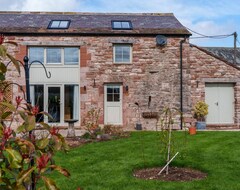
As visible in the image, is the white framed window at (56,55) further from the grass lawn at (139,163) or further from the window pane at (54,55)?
the grass lawn at (139,163)

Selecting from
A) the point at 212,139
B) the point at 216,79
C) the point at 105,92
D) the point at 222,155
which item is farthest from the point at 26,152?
the point at 216,79

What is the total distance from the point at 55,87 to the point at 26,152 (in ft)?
55.9

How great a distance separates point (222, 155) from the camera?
10.6 m

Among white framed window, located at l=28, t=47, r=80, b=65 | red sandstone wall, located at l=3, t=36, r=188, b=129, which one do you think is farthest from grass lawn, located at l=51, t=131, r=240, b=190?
white framed window, located at l=28, t=47, r=80, b=65

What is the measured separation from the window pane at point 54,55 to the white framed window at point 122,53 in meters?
2.87

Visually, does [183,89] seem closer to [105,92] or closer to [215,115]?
[215,115]

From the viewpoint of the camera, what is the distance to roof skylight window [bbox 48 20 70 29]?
769 inches

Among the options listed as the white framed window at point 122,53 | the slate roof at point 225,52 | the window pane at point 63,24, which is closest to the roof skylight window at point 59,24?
the window pane at point 63,24

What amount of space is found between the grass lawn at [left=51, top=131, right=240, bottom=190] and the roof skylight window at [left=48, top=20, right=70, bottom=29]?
8.29 metres

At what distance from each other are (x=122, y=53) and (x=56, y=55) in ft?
11.1

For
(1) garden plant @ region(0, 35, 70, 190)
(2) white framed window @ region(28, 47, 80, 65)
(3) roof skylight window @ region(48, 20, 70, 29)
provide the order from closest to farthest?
(1) garden plant @ region(0, 35, 70, 190) → (2) white framed window @ region(28, 47, 80, 65) → (3) roof skylight window @ region(48, 20, 70, 29)

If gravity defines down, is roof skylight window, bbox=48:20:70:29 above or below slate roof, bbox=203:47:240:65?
below

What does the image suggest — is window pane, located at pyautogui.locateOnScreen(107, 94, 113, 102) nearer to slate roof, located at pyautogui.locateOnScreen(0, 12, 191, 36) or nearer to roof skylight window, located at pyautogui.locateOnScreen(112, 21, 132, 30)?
slate roof, located at pyautogui.locateOnScreen(0, 12, 191, 36)

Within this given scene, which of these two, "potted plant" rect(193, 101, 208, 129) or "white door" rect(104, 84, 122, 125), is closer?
"white door" rect(104, 84, 122, 125)
